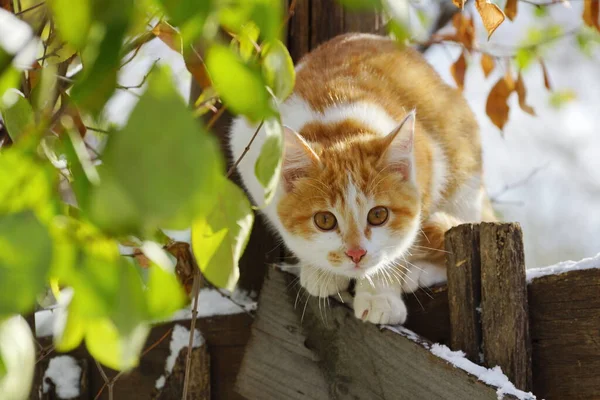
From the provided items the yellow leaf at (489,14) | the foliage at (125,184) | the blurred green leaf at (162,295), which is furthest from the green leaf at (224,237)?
the yellow leaf at (489,14)

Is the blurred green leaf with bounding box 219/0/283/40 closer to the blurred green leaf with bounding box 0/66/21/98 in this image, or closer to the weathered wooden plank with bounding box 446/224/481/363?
the blurred green leaf with bounding box 0/66/21/98

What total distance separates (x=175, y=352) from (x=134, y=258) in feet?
2.17

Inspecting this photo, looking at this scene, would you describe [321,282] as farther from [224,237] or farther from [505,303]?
[224,237]

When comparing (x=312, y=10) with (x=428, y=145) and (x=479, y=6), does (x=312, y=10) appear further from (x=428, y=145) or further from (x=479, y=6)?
(x=479, y=6)

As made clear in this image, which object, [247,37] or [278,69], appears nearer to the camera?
[278,69]

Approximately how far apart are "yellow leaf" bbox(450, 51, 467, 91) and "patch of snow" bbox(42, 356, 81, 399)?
4.94 feet

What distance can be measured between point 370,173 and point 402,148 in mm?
121

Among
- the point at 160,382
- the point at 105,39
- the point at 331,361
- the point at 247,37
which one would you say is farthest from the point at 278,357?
the point at 105,39

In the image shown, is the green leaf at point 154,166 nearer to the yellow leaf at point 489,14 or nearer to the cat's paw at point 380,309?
the yellow leaf at point 489,14

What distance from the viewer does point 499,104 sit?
2.28 m

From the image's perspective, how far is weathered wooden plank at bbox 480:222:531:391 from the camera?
4.59ft

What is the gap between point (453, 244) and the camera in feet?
5.01

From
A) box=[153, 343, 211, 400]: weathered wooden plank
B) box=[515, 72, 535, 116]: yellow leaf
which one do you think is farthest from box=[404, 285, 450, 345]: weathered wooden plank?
box=[515, 72, 535, 116]: yellow leaf

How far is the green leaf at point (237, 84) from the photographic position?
0.50 metres
